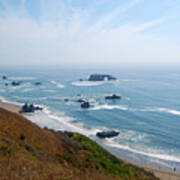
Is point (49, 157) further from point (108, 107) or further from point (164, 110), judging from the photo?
point (108, 107)

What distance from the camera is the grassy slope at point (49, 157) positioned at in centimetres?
1386

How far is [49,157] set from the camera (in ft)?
62.0

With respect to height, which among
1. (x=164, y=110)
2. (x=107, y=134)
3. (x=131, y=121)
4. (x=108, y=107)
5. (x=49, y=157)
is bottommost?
(x=107, y=134)

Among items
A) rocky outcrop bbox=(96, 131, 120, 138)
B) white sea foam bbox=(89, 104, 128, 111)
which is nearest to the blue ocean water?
white sea foam bbox=(89, 104, 128, 111)

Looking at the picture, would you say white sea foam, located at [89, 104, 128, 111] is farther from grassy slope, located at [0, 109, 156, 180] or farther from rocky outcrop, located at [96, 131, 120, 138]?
grassy slope, located at [0, 109, 156, 180]

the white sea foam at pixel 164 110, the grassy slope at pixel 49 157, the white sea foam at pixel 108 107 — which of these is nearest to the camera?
the grassy slope at pixel 49 157

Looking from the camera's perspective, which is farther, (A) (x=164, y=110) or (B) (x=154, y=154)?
(A) (x=164, y=110)

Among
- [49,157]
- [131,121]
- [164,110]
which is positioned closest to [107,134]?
[131,121]

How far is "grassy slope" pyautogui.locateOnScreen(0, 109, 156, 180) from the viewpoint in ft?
45.5

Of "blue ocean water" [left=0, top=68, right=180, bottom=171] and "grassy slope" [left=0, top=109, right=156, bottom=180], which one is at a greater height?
"grassy slope" [left=0, top=109, right=156, bottom=180]

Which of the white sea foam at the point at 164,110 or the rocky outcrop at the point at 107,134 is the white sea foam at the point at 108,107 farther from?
the rocky outcrop at the point at 107,134


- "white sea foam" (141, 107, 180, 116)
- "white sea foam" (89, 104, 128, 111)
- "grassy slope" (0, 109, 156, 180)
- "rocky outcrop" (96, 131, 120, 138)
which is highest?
"grassy slope" (0, 109, 156, 180)

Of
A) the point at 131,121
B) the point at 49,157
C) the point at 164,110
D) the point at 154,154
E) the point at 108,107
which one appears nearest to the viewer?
the point at 49,157

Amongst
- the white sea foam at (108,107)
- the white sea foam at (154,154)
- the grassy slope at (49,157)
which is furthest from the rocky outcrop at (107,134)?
the white sea foam at (108,107)
